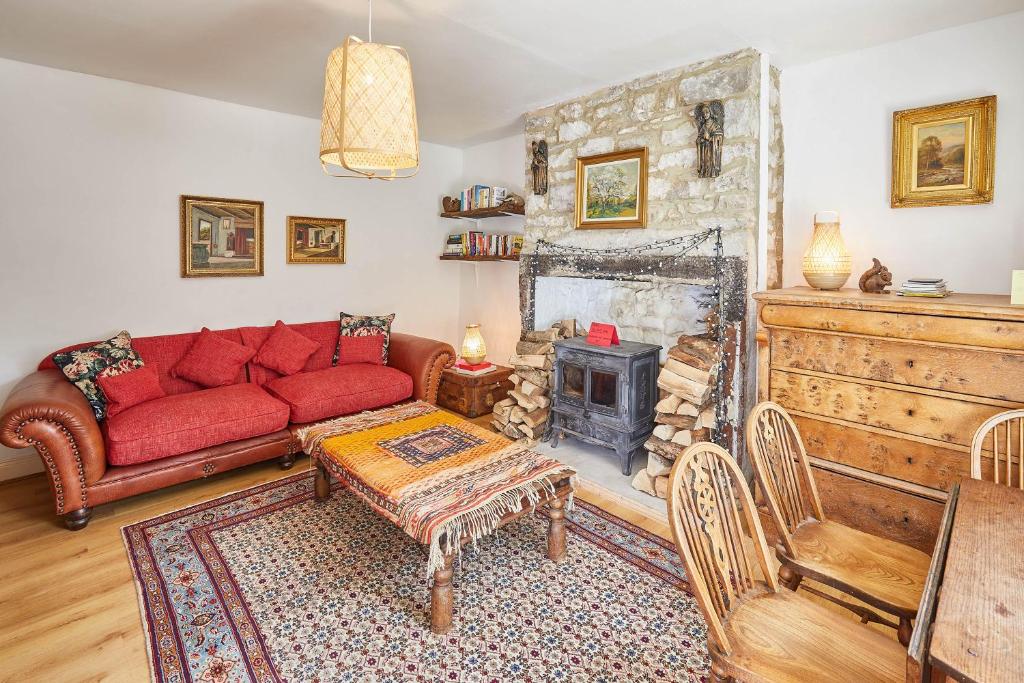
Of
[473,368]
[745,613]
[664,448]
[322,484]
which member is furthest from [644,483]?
[473,368]

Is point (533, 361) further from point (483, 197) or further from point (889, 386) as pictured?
point (889, 386)

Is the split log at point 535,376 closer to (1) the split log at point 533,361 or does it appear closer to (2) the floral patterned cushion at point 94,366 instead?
(1) the split log at point 533,361

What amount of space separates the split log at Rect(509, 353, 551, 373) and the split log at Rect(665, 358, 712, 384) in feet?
3.29

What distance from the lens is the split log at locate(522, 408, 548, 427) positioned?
3.97 meters

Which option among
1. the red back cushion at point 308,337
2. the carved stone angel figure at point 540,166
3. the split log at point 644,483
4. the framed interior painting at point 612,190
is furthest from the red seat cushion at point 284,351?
the split log at point 644,483

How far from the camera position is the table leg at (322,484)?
2.99m

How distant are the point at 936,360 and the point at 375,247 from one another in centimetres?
430

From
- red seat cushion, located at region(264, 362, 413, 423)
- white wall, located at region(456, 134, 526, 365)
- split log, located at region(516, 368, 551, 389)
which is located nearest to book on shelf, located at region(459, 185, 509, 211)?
white wall, located at region(456, 134, 526, 365)

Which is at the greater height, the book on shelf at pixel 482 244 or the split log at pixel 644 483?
the book on shelf at pixel 482 244

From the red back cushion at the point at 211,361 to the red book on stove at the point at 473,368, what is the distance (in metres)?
1.73

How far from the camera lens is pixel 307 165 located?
14.8ft

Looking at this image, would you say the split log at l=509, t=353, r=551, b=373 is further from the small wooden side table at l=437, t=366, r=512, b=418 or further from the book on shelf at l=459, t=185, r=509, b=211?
the book on shelf at l=459, t=185, r=509, b=211

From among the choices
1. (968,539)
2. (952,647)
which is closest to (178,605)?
(952,647)

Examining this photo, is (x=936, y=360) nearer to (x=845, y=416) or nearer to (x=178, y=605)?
(x=845, y=416)
